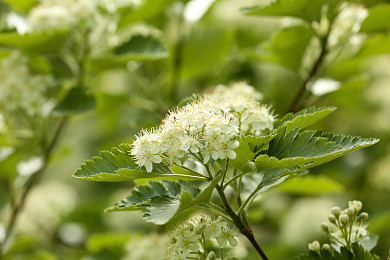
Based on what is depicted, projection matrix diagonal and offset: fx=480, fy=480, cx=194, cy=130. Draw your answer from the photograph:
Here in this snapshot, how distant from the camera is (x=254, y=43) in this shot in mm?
2307

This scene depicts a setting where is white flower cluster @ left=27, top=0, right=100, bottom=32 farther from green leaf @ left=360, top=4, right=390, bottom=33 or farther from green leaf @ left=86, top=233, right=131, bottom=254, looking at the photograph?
green leaf @ left=360, top=4, right=390, bottom=33

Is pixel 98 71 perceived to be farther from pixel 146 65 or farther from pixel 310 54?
pixel 310 54

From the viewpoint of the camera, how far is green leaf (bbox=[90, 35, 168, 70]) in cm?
169

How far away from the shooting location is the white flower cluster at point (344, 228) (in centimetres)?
107

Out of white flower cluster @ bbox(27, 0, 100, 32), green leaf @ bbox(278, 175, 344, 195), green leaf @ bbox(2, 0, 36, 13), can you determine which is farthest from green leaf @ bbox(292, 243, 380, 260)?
green leaf @ bbox(2, 0, 36, 13)

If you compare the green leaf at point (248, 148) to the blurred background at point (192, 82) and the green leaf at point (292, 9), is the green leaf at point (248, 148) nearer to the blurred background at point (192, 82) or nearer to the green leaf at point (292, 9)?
the blurred background at point (192, 82)

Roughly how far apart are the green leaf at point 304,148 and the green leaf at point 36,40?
996 mm

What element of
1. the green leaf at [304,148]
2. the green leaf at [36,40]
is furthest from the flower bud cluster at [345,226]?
the green leaf at [36,40]

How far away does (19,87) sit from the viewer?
1812mm

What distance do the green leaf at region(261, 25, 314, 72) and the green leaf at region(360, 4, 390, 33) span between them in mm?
187

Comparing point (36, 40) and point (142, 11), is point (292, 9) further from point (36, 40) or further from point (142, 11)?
point (36, 40)

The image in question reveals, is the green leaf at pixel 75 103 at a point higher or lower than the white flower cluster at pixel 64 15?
lower

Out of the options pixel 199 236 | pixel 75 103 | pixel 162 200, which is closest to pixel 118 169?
pixel 162 200

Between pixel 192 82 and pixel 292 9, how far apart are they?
1.11 meters
